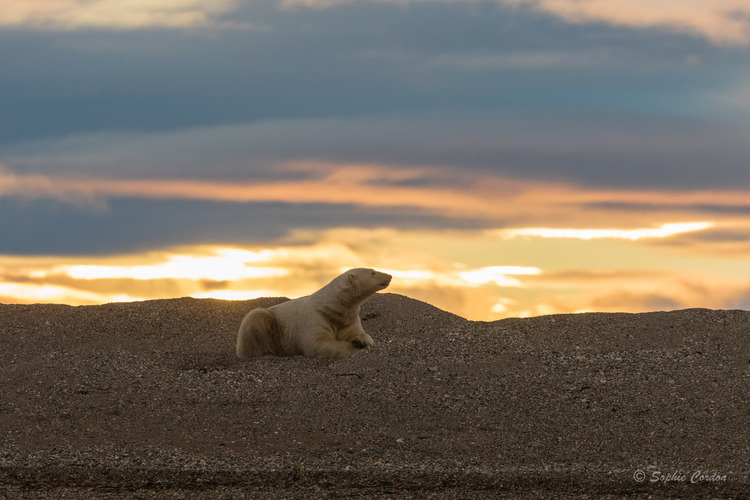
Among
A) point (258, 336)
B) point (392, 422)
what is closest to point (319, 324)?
point (258, 336)

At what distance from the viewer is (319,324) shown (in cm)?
1134

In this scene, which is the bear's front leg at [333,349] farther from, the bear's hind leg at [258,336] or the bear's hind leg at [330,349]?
the bear's hind leg at [258,336]

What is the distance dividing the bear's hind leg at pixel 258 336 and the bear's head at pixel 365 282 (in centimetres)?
128

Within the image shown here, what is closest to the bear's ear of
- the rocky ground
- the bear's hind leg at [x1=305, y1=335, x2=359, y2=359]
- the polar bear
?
the polar bear

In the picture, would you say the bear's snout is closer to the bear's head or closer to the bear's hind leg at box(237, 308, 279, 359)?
the bear's head

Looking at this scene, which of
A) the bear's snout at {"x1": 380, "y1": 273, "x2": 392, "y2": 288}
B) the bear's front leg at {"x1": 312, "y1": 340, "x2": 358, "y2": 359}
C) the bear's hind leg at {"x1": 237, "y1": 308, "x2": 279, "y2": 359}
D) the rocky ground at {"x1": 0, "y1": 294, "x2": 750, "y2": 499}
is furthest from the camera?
the bear's hind leg at {"x1": 237, "y1": 308, "x2": 279, "y2": 359}

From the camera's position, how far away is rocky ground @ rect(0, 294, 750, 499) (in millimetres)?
7406

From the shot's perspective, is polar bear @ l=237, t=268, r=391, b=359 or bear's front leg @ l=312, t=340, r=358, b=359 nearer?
bear's front leg @ l=312, t=340, r=358, b=359

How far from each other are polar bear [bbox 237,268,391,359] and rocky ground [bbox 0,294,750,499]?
39 cm

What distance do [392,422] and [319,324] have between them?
8.82 feet

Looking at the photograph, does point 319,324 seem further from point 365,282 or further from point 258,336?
point 258,336

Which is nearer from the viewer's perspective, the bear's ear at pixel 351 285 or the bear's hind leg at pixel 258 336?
the bear's ear at pixel 351 285

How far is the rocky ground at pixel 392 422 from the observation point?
7.41 meters

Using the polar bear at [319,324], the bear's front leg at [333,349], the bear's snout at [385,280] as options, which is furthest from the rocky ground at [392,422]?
the bear's snout at [385,280]
